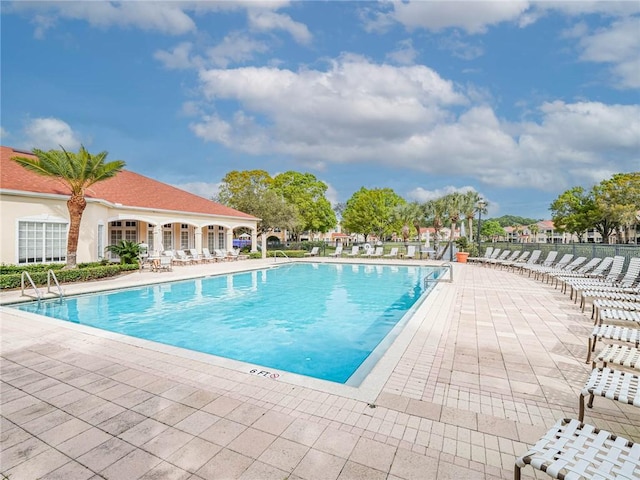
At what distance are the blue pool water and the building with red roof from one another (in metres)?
4.71

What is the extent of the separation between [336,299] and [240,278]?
6203 mm

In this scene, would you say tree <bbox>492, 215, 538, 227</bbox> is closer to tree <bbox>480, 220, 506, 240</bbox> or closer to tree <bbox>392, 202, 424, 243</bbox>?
tree <bbox>480, 220, 506, 240</bbox>

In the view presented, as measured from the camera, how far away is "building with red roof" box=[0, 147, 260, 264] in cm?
1272

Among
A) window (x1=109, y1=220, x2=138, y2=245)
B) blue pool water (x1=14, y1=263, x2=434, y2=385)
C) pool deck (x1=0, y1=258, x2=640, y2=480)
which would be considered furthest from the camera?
window (x1=109, y1=220, x2=138, y2=245)

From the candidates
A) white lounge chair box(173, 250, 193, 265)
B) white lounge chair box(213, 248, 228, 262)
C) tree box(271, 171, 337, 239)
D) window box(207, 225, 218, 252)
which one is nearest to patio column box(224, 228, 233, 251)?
window box(207, 225, 218, 252)

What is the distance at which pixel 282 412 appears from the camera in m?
3.27

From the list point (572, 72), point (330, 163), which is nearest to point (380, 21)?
point (572, 72)

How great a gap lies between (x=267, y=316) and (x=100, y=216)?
39.1 feet

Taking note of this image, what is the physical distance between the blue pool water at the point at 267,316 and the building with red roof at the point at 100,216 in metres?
4.71

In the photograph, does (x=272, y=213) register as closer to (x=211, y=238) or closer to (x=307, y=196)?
(x=211, y=238)

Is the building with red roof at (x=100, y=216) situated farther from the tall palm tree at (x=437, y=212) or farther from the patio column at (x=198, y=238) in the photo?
the tall palm tree at (x=437, y=212)

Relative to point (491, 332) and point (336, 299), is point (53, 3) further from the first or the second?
point (491, 332)

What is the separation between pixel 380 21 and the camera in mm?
13812

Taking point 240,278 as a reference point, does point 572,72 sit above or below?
above
